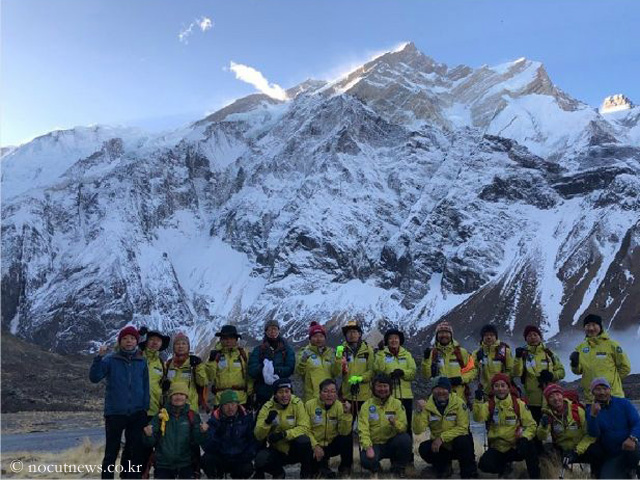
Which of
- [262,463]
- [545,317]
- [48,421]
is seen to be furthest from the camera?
[545,317]

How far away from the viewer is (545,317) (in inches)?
6270

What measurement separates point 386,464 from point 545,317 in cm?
15717

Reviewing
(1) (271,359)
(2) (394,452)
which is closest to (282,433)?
(1) (271,359)

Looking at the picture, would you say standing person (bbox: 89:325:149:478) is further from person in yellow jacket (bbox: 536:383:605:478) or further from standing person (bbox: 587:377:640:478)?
standing person (bbox: 587:377:640:478)

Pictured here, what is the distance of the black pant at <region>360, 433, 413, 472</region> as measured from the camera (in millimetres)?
12109

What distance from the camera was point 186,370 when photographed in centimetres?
1304

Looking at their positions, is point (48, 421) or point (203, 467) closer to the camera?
point (203, 467)

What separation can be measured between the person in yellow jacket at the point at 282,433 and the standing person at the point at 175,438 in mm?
1208

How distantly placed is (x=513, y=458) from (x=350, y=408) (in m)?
3.35

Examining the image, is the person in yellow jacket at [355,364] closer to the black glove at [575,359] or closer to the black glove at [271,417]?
the black glove at [271,417]

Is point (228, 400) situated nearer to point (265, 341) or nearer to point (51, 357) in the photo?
point (265, 341)

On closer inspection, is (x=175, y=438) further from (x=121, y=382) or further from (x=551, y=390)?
(x=551, y=390)

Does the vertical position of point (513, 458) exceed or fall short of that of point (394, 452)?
it falls short

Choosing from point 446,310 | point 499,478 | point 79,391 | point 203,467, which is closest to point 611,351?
point 499,478
